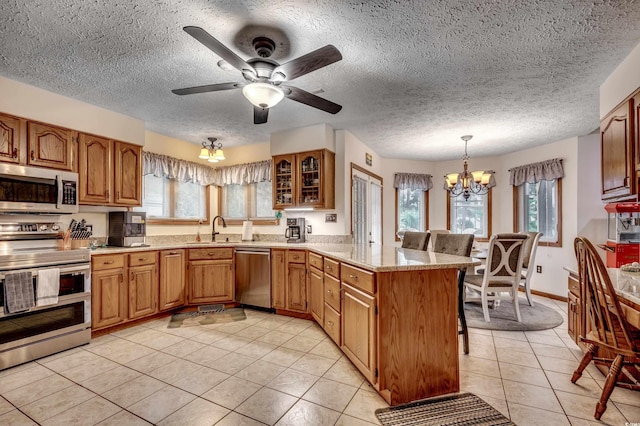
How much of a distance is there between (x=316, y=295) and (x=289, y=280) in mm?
534

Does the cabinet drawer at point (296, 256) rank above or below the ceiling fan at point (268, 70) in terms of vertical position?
below

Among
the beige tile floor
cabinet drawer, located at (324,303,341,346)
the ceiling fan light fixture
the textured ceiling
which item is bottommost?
the beige tile floor

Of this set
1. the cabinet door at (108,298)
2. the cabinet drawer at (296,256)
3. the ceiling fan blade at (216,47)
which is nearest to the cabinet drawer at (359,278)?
the cabinet drawer at (296,256)

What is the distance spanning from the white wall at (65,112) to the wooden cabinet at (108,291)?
1.41 meters

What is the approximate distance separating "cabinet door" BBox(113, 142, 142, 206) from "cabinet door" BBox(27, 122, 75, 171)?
0.47 metres

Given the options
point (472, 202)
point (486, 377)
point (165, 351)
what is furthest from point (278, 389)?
point (472, 202)

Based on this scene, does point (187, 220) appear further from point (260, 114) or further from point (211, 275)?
point (260, 114)

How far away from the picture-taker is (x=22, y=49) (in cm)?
229

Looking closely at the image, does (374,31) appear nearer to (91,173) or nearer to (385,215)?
(91,173)

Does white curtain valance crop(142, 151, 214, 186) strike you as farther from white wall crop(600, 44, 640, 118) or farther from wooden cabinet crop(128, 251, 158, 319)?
white wall crop(600, 44, 640, 118)

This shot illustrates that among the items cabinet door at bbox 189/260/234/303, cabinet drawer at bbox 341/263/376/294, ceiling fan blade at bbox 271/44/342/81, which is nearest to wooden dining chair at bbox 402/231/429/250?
cabinet drawer at bbox 341/263/376/294

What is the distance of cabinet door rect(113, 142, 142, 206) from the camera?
3.53m

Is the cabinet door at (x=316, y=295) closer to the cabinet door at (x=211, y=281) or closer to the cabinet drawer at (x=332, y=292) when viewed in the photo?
the cabinet drawer at (x=332, y=292)

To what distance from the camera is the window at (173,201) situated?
426 cm
